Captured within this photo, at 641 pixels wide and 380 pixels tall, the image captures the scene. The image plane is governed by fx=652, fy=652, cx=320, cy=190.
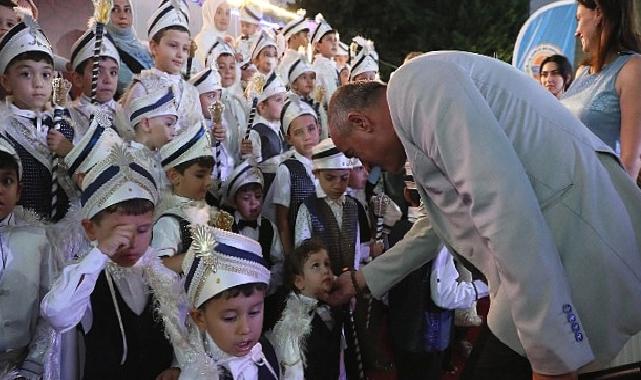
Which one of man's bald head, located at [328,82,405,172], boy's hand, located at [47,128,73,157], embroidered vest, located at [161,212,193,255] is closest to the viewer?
man's bald head, located at [328,82,405,172]

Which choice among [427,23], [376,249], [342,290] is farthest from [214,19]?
[427,23]

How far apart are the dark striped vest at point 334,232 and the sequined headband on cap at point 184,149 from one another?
74cm

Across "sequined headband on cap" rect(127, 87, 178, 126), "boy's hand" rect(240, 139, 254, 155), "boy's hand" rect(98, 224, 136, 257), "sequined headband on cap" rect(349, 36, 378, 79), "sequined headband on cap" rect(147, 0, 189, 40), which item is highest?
"sequined headband on cap" rect(147, 0, 189, 40)

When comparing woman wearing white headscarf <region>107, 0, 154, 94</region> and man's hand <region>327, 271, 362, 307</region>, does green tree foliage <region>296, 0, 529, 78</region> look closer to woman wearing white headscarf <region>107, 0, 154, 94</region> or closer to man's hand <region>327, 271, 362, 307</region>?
woman wearing white headscarf <region>107, 0, 154, 94</region>

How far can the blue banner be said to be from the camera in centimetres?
736

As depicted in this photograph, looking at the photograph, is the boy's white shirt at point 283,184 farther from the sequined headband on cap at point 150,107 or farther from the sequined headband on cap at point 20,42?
the sequined headband on cap at point 20,42

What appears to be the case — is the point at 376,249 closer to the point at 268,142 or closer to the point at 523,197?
the point at 268,142

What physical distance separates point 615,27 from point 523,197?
48.2 inches

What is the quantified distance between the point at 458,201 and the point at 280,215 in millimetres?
2496

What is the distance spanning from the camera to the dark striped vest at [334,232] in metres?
3.68

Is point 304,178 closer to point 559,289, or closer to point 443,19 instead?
point 559,289

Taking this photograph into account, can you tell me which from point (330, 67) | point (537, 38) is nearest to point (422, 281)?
point (330, 67)

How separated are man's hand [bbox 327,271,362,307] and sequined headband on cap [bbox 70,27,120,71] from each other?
2035 mm

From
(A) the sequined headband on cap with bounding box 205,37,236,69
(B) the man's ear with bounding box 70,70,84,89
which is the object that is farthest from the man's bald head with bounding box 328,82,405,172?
(A) the sequined headband on cap with bounding box 205,37,236,69
